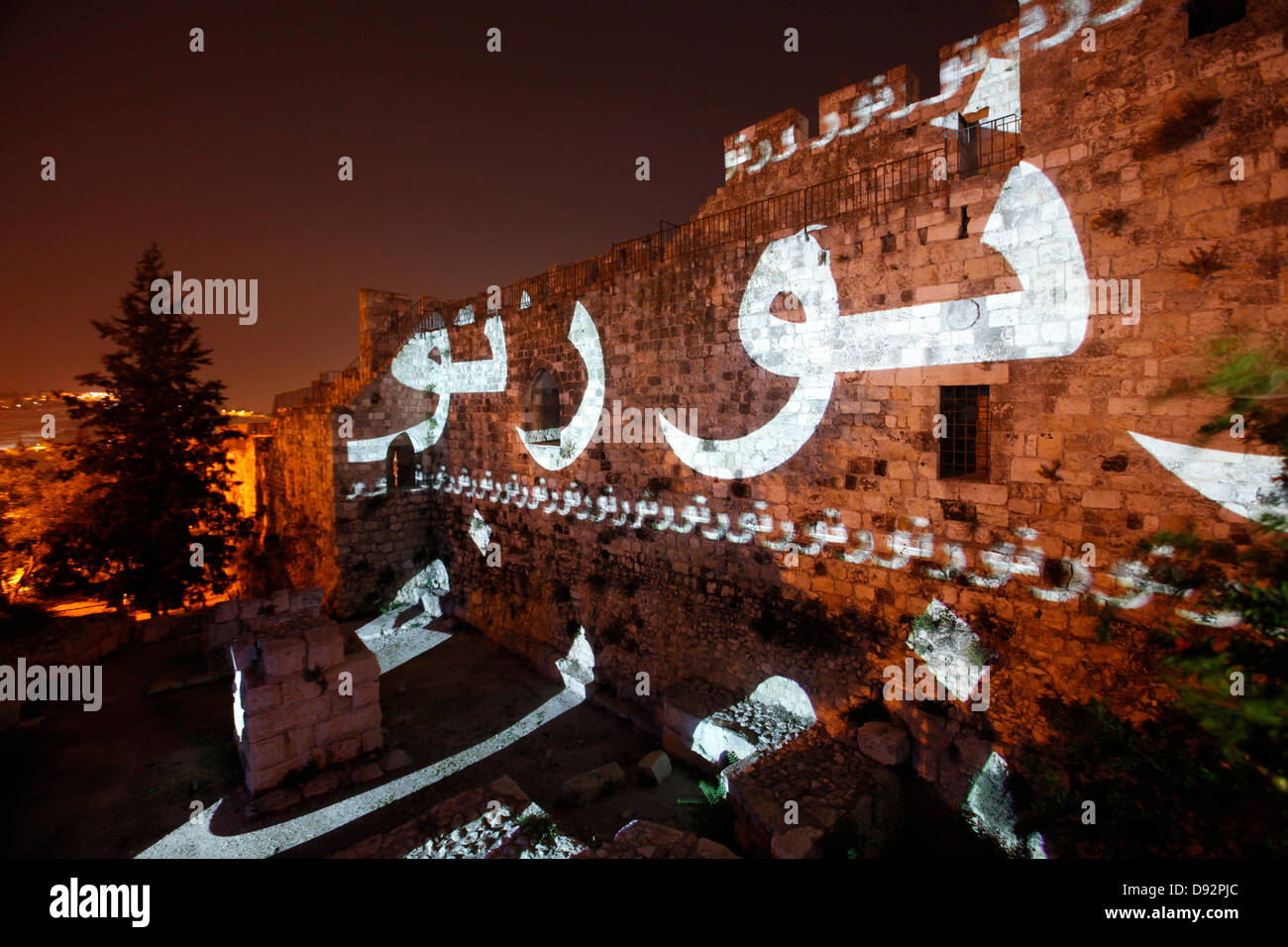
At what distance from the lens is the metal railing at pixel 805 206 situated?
5539 millimetres

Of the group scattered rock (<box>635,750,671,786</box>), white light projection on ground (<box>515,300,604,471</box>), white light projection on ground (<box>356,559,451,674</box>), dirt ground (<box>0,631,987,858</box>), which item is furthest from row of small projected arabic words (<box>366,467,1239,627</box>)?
white light projection on ground (<box>356,559,451,674</box>)

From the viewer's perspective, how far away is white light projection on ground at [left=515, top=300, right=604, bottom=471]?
9.03m

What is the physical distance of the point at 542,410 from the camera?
10.8m

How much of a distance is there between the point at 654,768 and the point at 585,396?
5.61 metres

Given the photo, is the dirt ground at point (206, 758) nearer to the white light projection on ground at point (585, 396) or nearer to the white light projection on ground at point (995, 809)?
the white light projection on ground at point (995, 809)

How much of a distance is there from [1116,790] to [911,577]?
226 cm

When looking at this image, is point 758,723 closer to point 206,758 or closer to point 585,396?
point 585,396

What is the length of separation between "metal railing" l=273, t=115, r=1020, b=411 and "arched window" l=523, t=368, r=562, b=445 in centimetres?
149

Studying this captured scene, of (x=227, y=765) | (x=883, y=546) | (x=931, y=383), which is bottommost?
(x=227, y=765)

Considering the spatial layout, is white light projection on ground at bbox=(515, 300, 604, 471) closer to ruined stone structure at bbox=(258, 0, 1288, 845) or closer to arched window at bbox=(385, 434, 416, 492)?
Result: ruined stone structure at bbox=(258, 0, 1288, 845)

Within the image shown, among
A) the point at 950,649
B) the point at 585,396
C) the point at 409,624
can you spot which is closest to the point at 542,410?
the point at 585,396

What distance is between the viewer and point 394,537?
1253cm
